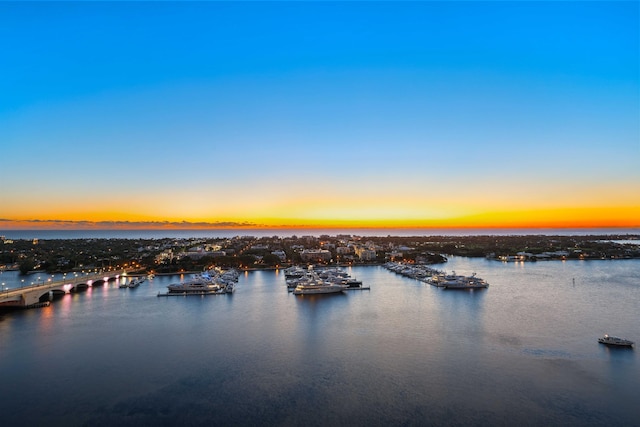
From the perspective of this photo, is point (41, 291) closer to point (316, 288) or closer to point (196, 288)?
point (196, 288)

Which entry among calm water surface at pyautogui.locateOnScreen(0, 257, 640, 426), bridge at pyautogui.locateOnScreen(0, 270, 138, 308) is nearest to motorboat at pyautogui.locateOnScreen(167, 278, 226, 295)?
calm water surface at pyautogui.locateOnScreen(0, 257, 640, 426)

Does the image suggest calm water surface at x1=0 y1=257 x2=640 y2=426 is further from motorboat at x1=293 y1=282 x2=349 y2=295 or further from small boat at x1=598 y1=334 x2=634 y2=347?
motorboat at x1=293 y1=282 x2=349 y2=295

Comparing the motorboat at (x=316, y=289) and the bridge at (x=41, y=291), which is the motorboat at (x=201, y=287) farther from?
the bridge at (x=41, y=291)

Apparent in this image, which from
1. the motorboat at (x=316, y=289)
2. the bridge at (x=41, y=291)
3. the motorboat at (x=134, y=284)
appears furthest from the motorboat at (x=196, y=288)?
the bridge at (x=41, y=291)

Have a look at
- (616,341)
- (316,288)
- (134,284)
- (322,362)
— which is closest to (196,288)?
(134,284)

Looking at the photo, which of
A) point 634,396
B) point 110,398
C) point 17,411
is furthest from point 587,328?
point 17,411

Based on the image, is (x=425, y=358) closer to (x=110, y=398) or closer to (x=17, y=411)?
(x=110, y=398)
